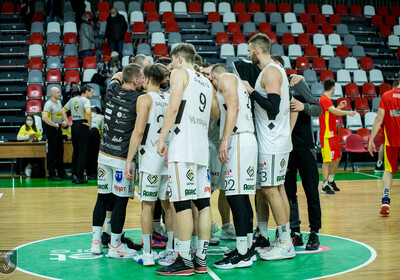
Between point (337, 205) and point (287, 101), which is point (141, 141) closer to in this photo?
point (287, 101)

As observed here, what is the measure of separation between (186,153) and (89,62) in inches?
414

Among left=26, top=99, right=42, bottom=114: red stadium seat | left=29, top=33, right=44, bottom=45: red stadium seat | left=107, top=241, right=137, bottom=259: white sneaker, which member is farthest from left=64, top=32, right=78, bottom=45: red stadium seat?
left=107, top=241, right=137, bottom=259: white sneaker

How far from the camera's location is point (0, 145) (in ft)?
37.5

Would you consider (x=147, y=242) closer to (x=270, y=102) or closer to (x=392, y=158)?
(x=270, y=102)

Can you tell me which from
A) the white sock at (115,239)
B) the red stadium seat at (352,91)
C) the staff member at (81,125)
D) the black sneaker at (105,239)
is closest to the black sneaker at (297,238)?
the white sock at (115,239)

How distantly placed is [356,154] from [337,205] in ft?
22.3

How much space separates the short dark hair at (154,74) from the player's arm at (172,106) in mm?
392

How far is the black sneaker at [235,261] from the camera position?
14.2 ft

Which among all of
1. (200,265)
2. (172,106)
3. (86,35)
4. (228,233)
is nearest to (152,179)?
(172,106)

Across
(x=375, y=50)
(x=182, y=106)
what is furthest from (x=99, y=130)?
(x=375, y=50)

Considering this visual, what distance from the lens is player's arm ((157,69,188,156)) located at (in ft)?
13.7

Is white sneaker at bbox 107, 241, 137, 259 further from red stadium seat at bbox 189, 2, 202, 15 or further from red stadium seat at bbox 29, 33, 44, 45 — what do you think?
red stadium seat at bbox 189, 2, 202, 15

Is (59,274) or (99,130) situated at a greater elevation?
(99,130)

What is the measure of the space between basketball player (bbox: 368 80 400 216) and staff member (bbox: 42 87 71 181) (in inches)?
259
